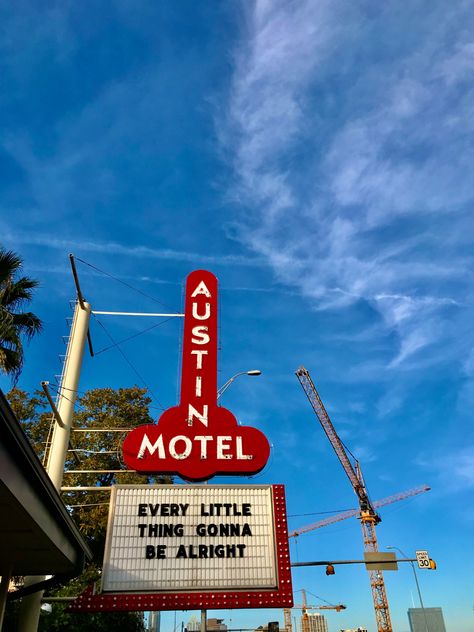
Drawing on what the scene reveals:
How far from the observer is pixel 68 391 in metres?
17.8

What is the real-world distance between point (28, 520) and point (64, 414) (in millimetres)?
8793

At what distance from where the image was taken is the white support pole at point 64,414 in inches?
586

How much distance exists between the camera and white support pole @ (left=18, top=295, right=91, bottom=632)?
1488 cm

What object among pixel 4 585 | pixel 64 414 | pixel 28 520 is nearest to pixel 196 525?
pixel 4 585

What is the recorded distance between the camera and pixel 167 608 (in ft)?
44.0

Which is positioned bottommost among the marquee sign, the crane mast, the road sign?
the road sign

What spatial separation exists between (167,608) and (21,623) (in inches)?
184

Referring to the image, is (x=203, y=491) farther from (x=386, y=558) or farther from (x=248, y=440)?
(x=386, y=558)

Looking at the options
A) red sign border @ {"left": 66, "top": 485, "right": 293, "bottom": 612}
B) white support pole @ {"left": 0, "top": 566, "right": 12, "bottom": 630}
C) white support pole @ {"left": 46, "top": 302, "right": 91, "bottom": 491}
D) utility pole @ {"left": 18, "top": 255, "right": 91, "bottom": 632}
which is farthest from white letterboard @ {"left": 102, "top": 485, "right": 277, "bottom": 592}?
utility pole @ {"left": 18, "top": 255, "right": 91, "bottom": 632}

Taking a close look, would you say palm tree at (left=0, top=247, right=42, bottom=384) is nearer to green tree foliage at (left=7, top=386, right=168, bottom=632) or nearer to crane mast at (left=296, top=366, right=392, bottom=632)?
green tree foliage at (left=7, top=386, right=168, bottom=632)

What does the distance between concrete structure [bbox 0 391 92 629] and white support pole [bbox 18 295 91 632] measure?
1723 mm

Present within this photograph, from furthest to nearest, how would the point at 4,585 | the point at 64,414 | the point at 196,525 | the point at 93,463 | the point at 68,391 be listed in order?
the point at 93,463
the point at 68,391
the point at 64,414
the point at 196,525
the point at 4,585

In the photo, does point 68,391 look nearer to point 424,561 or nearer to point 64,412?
point 64,412

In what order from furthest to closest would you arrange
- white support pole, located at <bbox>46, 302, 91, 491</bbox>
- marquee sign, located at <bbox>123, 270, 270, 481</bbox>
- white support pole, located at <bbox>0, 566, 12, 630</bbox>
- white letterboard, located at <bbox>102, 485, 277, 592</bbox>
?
white support pole, located at <bbox>46, 302, 91, 491</bbox> < marquee sign, located at <bbox>123, 270, 270, 481</bbox> < white letterboard, located at <bbox>102, 485, 277, 592</bbox> < white support pole, located at <bbox>0, 566, 12, 630</bbox>
